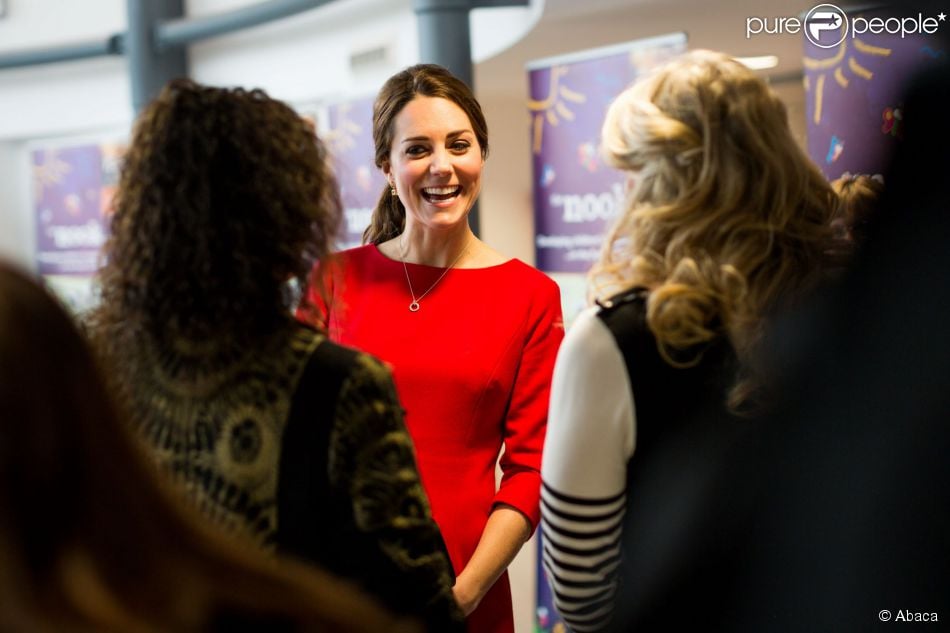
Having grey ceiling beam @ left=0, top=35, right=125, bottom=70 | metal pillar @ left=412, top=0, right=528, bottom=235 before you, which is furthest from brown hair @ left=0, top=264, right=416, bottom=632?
grey ceiling beam @ left=0, top=35, right=125, bottom=70

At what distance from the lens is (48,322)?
750 mm

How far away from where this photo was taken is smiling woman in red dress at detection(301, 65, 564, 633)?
2.15 metres

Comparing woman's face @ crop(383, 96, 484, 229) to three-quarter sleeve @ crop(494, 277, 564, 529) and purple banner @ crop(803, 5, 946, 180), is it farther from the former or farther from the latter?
purple banner @ crop(803, 5, 946, 180)

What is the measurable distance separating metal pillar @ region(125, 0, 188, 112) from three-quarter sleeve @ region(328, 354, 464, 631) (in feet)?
21.8

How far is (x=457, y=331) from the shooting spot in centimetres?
223

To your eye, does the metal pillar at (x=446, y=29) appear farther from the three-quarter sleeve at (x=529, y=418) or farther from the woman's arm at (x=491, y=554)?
the woman's arm at (x=491, y=554)

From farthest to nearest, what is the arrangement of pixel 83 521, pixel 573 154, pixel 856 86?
pixel 573 154 → pixel 856 86 → pixel 83 521

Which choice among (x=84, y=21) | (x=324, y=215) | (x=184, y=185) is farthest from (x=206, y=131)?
(x=84, y=21)

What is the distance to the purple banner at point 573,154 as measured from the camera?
366 centimetres

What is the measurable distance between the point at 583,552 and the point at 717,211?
55cm

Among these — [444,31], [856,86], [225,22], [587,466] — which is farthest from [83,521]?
[225,22]

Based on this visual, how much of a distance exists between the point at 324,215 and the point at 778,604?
36.0 inches

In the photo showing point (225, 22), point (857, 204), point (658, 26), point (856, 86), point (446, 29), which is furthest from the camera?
point (225, 22)

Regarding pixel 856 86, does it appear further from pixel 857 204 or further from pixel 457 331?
pixel 457 331
